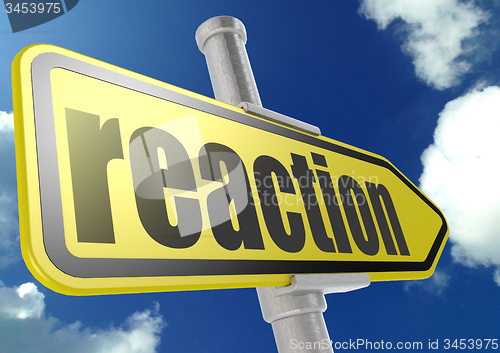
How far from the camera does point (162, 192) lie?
621 mm

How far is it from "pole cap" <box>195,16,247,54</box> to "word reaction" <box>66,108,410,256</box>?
0.44 m

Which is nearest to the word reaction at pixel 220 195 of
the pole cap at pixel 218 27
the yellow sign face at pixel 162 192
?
the yellow sign face at pixel 162 192

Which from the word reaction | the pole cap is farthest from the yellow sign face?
the pole cap

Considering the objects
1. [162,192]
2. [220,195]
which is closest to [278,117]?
[220,195]

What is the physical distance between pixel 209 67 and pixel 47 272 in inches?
31.2

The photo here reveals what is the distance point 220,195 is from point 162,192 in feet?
0.42

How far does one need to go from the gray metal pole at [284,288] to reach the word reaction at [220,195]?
0.08 m

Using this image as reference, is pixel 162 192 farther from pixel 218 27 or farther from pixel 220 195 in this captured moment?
pixel 218 27

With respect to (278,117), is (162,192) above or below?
below

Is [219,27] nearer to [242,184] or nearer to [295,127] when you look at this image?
[295,127]

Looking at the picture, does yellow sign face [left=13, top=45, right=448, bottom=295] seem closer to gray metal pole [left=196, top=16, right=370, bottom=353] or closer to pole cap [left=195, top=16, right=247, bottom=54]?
gray metal pole [left=196, top=16, right=370, bottom=353]

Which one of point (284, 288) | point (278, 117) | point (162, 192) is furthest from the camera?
point (278, 117)

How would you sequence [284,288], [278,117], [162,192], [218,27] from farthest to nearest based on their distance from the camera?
[218,27]
[278,117]
[284,288]
[162,192]

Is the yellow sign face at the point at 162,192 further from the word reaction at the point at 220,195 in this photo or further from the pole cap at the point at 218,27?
the pole cap at the point at 218,27
